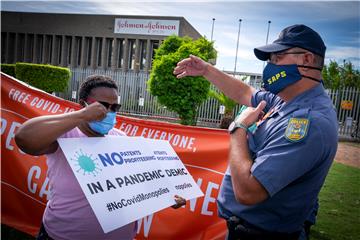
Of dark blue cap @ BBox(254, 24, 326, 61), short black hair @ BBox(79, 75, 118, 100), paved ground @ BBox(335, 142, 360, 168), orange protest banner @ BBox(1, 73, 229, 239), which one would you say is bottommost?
paved ground @ BBox(335, 142, 360, 168)

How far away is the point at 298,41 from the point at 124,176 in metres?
1.32

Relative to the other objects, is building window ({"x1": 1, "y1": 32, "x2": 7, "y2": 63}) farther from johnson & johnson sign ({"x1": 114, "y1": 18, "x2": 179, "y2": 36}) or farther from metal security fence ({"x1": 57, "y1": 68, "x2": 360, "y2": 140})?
johnson & johnson sign ({"x1": 114, "y1": 18, "x2": 179, "y2": 36})

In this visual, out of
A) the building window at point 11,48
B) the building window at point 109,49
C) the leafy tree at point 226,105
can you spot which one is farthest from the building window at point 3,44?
the leafy tree at point 226,105

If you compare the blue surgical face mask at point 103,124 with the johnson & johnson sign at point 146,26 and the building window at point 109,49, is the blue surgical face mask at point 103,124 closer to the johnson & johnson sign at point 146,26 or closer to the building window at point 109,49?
the johnson & johnson sign at point 146,26

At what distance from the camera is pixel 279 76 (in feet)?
6.30

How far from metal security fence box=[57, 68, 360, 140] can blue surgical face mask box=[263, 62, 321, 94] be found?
55.8ft

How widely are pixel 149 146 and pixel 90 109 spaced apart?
2.25 ft

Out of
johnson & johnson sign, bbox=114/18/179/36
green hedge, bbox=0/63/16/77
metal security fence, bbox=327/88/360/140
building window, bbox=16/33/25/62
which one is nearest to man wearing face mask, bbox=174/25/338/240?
metal security fence, bbox=327/88/360/140

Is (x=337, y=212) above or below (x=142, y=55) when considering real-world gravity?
below

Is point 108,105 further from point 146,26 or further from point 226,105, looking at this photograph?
point 146,26

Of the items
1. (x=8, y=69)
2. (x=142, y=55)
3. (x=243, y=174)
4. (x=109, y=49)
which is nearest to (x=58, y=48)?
(x=109, y=49)

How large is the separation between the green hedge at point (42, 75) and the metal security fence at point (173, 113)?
2.38 meters

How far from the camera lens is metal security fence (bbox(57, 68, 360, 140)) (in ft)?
59.8

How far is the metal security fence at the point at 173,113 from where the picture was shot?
1822cm
